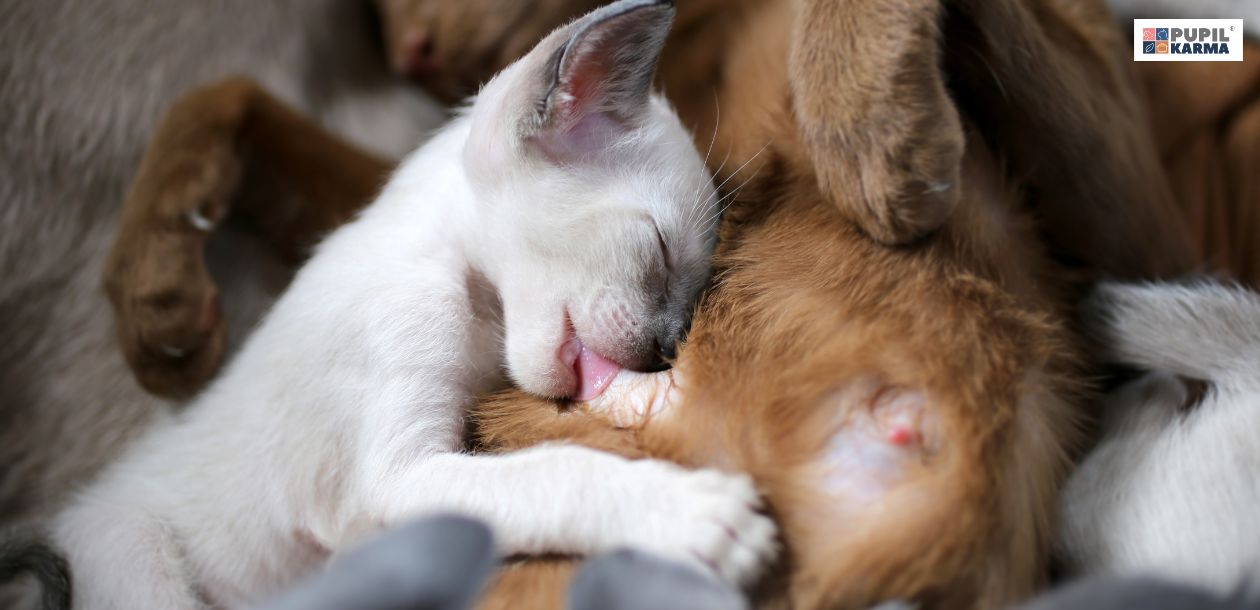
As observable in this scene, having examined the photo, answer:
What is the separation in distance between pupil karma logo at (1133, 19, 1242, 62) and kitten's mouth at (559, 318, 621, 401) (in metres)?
0.78

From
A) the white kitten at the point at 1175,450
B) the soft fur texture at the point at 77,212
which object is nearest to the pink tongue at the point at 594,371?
the white kitten at the point at 1175,450

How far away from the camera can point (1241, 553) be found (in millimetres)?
771

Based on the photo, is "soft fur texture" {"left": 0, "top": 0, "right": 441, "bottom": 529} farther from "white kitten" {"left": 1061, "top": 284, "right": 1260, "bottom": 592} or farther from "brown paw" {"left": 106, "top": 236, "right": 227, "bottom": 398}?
"white kitten" {"left": 1061, "top": 284, "right": 1260, "bottom": 592}

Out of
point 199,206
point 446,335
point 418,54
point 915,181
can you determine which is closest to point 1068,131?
point 915,181

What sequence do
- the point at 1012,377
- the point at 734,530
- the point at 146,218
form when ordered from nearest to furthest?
the point at 734,530
the point at 1012,377
the point at 146,218

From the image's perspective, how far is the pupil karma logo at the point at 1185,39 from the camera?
120 cm

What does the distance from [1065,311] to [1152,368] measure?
0.30ft

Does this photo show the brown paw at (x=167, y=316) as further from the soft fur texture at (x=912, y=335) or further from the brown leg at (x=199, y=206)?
the soft fur texture at (x=912, y=335)

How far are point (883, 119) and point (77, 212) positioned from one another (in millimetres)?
938

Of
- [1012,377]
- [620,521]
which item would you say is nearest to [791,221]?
[1012,377]

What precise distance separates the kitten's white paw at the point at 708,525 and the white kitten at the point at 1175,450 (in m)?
0.30

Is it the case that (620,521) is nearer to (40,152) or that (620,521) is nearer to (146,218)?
(146,218)

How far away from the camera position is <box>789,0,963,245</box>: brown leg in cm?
80

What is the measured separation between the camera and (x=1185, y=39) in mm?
1209
